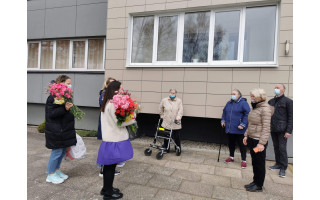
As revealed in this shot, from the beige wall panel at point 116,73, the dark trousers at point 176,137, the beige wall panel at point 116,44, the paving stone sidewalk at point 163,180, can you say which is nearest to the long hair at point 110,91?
the paving stone sidewalk at point 163,180

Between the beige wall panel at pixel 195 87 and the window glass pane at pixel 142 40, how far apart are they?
62.1 inches

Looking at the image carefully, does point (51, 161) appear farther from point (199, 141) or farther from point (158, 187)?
point (199, 141)

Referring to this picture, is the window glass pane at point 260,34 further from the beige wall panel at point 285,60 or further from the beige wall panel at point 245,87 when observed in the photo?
the beige wall panel at point 245,87

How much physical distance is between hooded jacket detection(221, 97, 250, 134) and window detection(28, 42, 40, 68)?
8.89 meters

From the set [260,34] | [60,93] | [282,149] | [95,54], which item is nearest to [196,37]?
[260,34]

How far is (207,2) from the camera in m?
6.18

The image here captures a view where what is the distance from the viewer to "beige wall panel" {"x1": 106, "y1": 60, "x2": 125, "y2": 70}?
7.09 meters

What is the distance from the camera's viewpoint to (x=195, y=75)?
20.8 feet

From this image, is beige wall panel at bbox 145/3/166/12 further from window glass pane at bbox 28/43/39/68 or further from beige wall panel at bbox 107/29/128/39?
window glass pane at bbox 28/43/39/68

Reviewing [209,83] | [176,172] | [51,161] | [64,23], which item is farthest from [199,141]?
[64,23]

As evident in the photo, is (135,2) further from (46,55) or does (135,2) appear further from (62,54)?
(46,55)

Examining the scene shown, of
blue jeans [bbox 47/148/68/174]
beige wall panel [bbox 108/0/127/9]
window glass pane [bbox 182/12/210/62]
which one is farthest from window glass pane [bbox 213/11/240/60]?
blue jeans [bbox 47/148/68/174]

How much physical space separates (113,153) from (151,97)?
381cm

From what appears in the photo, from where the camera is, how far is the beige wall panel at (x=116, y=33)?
7.05m
